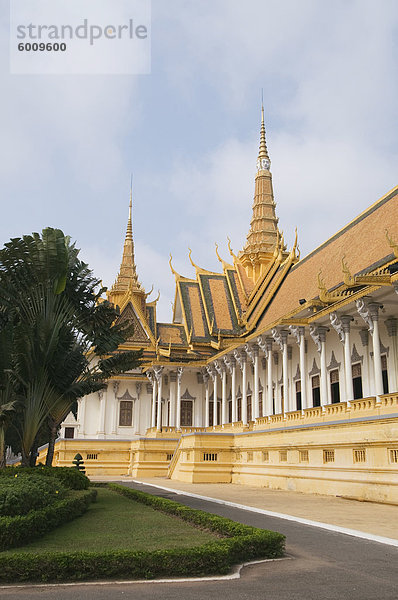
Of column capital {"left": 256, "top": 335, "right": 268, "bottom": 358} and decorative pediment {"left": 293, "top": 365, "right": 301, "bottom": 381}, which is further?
decorative pediment {"left": 293, "top": 365, "right": 301, "bottom": 381}

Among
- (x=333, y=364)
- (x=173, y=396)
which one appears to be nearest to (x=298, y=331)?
(x=333, y=364)

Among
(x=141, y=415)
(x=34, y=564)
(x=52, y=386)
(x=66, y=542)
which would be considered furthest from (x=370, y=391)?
(x=141, y=415)

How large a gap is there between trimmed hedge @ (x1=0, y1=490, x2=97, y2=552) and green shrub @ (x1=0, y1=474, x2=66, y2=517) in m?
0.12

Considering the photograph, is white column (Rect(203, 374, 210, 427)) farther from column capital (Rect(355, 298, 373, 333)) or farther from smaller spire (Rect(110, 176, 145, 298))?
column capital (Rect(355, 298, 373, 333))

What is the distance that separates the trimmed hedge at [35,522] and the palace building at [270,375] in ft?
24.3

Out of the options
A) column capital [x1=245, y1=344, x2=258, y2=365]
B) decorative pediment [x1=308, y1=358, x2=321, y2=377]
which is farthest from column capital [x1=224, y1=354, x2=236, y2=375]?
decorative pediment [x1=308, y1=358, x2=321, y2=377]

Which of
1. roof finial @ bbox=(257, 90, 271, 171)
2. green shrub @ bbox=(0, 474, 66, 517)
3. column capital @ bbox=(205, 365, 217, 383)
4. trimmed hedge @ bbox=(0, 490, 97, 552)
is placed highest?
roof finial @ bbox=(257, 90, 271, 171)

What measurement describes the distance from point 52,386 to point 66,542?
6.41 meters

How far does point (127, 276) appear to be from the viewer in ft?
160

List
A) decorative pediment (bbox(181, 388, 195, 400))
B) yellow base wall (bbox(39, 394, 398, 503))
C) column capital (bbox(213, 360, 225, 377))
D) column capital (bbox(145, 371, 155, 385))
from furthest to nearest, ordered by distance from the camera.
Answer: decorative pediment (bbox(181, 388, 195, 400)) → column capital (bbox(145, 371, 155, 385)) → column capital (bbox(213, 360, 225, 377)) → yellow base wall (bbox(39, 394, 398, 503))

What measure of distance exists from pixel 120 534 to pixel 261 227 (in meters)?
33.5

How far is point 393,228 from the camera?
2016cm

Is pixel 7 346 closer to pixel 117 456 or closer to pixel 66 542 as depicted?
pixel 66 542

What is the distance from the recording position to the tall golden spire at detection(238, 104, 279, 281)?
126 ft
